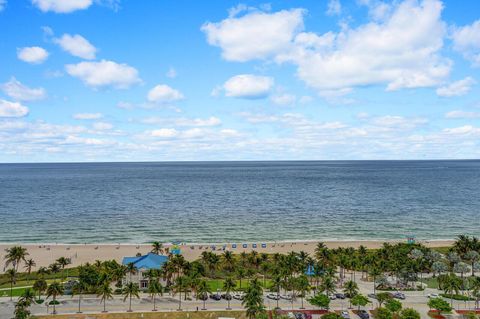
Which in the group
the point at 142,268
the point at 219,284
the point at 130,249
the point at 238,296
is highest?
the point at 142,268

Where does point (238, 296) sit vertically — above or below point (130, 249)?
below

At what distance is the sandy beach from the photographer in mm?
88188

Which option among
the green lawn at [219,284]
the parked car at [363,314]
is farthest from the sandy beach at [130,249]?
the parked car at [363,314]

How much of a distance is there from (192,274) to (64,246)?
5105 centimetres

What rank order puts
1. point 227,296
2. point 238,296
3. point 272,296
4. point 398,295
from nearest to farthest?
point 227,296 < point 272,296 < point 238,296 < point 398,295

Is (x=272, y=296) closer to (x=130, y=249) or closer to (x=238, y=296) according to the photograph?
(x=238, y=296)

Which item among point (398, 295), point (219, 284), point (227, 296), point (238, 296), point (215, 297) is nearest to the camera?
point (227, 296)

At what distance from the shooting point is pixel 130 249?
311 feet

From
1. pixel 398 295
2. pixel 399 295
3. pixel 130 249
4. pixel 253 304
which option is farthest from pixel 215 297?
pixel 130 249

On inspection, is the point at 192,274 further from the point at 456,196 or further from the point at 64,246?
the point at 456,196

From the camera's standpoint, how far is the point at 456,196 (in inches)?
7608

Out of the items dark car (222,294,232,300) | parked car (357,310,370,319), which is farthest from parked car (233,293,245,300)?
parked car (357,310,370,319)

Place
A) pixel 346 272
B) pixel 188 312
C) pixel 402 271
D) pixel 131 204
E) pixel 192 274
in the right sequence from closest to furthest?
pixel 188 312 → pixel 192 274 → pixel 402 271 → pixel 346 272 → pixel 131 204

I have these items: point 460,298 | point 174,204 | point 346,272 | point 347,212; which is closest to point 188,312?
point 346,272
